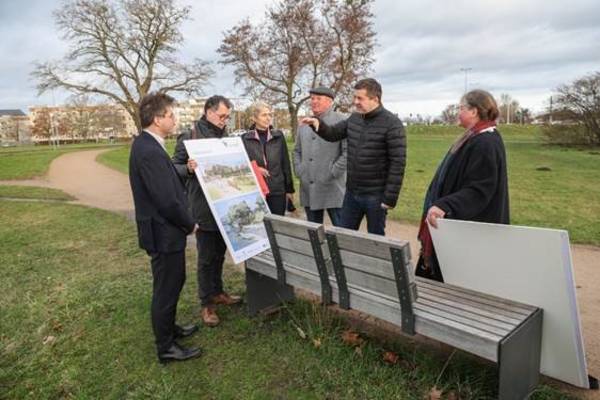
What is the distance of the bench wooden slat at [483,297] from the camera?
282cm

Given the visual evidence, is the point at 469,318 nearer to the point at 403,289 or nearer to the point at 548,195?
the point at 403,289

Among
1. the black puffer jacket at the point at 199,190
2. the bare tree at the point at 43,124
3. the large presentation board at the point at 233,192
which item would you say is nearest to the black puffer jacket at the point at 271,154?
the large presentation board at the point at 233,192

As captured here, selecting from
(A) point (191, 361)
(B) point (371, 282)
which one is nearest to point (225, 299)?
(A) point (191, 361)

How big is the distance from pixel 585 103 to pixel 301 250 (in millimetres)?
27877

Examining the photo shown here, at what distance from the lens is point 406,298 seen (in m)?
2.81

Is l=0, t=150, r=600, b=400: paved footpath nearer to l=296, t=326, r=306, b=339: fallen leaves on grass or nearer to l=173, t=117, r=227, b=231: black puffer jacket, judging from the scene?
l=296, t=326, r=306, b=339: fallen leaves on grass

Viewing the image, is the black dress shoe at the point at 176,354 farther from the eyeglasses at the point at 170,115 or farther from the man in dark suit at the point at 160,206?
the eyeglasses at the point at 170,115

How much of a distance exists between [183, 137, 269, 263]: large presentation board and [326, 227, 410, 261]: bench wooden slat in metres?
1.10

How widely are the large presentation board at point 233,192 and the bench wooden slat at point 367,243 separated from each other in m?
1.10

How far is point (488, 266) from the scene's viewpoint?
9.75 ft

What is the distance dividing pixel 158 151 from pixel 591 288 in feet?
14.7

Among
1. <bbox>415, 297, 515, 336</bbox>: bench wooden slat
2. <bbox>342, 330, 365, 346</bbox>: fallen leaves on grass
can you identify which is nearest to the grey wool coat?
<bbox>342, 330, 365, 346</bbox>: fallen leaves on grass

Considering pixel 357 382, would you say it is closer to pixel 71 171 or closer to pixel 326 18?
pixel 71 171

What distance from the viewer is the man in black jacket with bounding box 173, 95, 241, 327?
13.1ft
